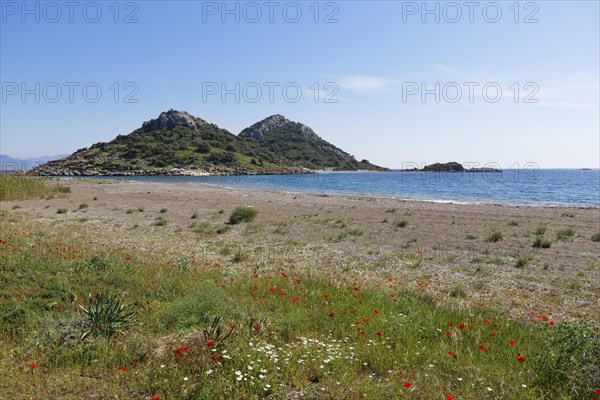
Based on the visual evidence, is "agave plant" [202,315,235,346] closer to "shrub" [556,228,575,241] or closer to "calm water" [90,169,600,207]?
"shrub" [556,228,575,241]

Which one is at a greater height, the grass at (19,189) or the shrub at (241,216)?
the grass at (19,189)

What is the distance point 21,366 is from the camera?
553 cm

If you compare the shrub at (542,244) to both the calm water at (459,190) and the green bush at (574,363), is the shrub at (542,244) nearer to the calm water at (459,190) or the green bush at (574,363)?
the green bush at (574,363)

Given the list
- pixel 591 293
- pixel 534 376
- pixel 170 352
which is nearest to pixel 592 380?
pixel 534 376

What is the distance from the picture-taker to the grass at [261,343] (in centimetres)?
506

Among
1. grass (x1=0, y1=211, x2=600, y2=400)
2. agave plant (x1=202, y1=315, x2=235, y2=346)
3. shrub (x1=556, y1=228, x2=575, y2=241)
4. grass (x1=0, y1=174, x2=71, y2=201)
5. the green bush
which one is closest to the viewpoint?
the green bush

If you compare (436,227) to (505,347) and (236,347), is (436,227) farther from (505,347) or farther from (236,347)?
(236,347)

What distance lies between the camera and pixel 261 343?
6.14m

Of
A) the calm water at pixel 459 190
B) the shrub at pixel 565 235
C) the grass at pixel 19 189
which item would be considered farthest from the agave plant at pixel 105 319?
the calm water at pixel 459 190

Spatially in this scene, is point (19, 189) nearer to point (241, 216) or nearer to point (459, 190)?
point (241, 216)

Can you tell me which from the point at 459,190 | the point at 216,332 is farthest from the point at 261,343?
the point at 459,190

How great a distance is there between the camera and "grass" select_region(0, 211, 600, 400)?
5062mm

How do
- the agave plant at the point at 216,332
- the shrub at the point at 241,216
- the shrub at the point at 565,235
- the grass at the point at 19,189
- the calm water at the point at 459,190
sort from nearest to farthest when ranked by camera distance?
the agave plant at the point at 216,332 → the shrub at the point at 565,235 → the shrub at the point at 241,216 → the grass at the point at 19,189 → the calm water at the point at 459,190

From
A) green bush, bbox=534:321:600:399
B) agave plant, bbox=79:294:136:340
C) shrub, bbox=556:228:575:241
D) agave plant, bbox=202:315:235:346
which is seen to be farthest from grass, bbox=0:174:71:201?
shrub, bbox=556:228:575:241
